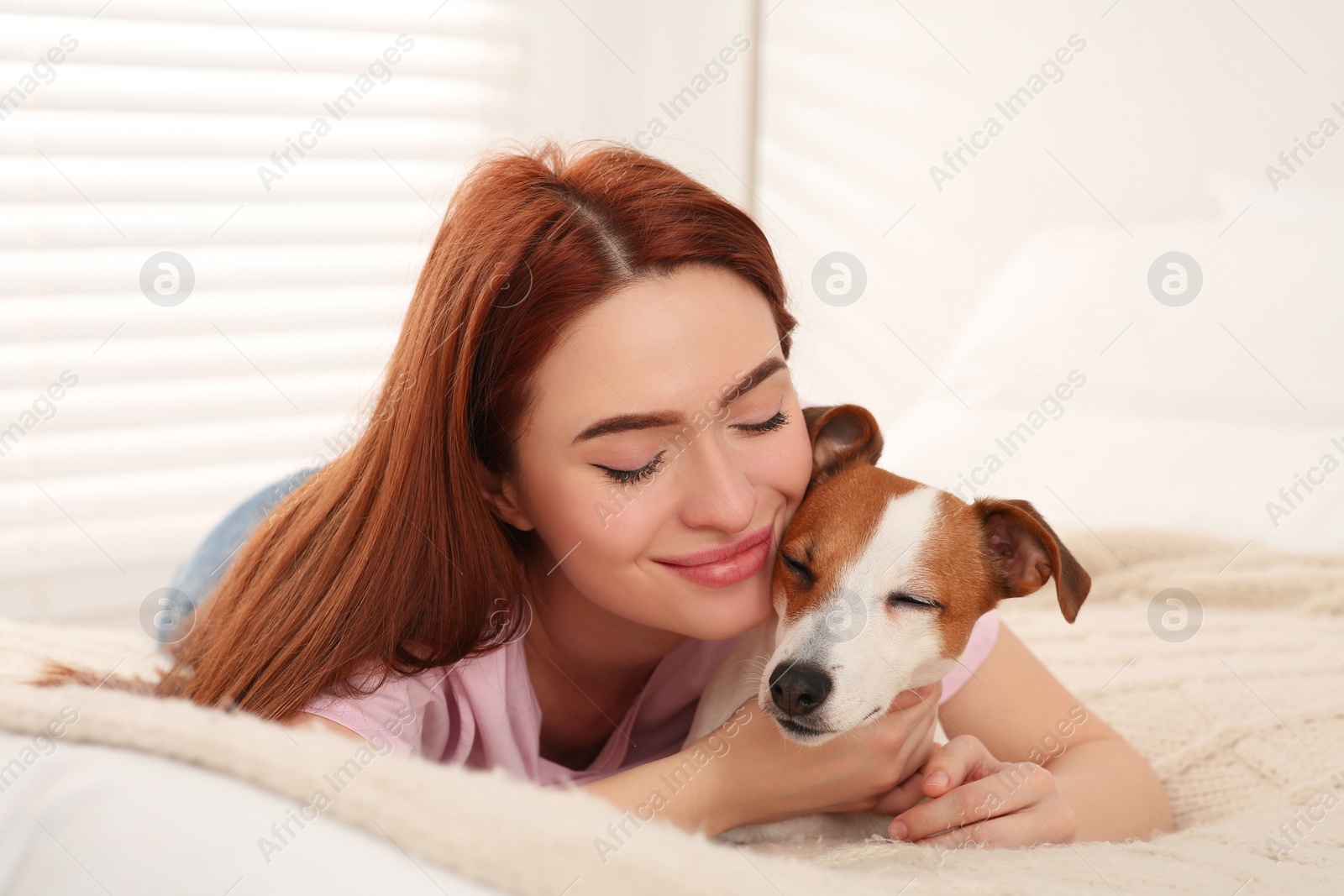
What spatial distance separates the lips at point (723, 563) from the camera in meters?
1.43

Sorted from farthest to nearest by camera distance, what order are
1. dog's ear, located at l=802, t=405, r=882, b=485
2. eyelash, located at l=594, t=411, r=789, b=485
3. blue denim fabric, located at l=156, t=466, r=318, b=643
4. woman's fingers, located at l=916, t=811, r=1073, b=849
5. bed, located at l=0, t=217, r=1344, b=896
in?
1. blue denim fabric, located at l=156, t=466, r=318, b=643
2. dog's ear, located at l=802, t=405, r=882, b=485
3. eyelash, located at l=594, t=411, r=789, b=485
4. woman's fingers, located at l=916, t=811, r=1073, b=849
5. bed, located at l=0, t=217, r=1344, b=896

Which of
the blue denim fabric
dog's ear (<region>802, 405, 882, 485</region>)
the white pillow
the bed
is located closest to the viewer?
the bed

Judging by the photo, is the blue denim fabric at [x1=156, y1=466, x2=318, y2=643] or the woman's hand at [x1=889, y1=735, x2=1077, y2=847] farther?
the blue denim fabric at [x1=156, y1=466, x2=318, y2=643]

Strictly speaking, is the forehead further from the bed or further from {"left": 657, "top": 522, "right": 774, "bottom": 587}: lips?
the bed

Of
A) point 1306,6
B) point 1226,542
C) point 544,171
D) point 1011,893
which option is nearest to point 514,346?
point 544,171

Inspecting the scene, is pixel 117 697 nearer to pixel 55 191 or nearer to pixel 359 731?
pixel 359 731

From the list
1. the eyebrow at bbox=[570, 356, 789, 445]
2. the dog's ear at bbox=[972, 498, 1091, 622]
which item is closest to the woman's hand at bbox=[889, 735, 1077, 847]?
the dog's ear at bbox=[972, 498, 1091, 622]

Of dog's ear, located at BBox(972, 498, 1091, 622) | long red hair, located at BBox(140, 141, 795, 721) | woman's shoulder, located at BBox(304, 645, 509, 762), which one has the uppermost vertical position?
dog's ear, located at BBox(972, 498, 1091, 622)

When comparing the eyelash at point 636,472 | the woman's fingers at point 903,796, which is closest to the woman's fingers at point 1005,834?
the woman's fingers at point 903,796

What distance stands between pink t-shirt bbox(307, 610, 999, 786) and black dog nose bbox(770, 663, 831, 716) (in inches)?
14.7

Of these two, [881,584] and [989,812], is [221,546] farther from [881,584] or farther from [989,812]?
[989,812]

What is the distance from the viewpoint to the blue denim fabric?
2217 millimetres

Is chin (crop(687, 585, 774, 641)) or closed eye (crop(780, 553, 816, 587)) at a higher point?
closed eye (crop(780, 553, 816, 587))

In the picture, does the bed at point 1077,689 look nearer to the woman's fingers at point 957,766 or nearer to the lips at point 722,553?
the woman's fingers at point 957,766
